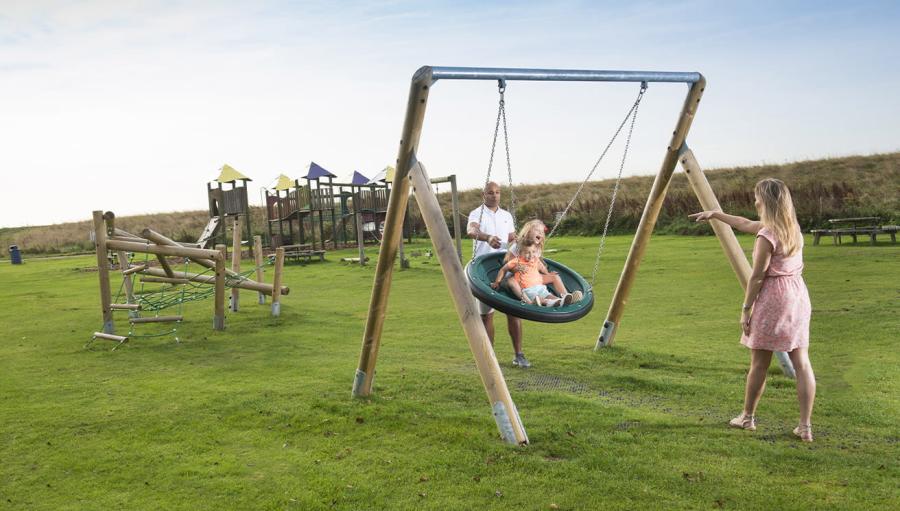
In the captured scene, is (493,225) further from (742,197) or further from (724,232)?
(742,197)

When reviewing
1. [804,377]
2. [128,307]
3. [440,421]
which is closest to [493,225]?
[440,421]

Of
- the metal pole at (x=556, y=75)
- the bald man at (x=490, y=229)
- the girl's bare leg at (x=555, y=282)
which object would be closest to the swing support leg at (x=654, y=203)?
the metal pole at (x=556, y=75)

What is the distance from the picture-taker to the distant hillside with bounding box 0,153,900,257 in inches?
1182

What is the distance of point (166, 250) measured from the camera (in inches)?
457

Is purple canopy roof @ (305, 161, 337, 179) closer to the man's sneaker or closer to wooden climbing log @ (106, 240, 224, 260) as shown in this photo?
wooden climbing log @ (106, 240, 224, 260)

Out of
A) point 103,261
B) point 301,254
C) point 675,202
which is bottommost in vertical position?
point 301,254

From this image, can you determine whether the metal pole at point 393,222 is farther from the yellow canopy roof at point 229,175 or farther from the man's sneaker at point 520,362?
the yellow canopy roof at point 229,175

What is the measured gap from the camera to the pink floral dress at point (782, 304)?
18.0 feet

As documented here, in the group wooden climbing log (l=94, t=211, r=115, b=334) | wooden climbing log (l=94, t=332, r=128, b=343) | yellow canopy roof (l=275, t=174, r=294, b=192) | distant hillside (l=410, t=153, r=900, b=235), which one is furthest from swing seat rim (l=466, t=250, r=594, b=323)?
yellow canopy roof (l=275, t=174, r=294, b=192)

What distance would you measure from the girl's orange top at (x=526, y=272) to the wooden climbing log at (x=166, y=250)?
232 inches

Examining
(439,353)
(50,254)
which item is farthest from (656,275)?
(50,254)

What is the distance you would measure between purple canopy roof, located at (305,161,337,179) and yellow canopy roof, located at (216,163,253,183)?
9.35 ft

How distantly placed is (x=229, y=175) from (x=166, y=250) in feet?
70.0

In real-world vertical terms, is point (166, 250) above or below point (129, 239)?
below
